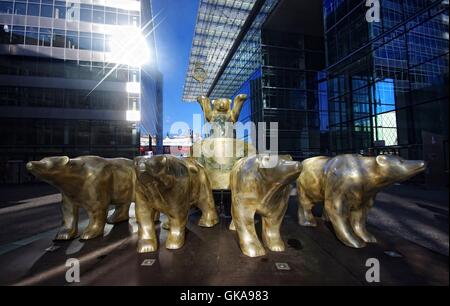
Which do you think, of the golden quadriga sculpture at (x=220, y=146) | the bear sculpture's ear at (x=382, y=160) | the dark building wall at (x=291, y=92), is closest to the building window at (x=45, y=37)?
the dark building wall at (x=291, y=92)

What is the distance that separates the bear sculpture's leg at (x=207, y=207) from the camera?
4855 millimetres

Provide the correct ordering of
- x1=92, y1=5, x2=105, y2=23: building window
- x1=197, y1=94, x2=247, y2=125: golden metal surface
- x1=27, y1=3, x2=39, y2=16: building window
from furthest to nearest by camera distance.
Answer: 1. x1=92, y1=5, x2=105, y2=23: building window
2. x1=27, y1=3, x2=39, y2=16: building window
3. x1=197, y1=94, x2=247, y2=125: golden metal surface

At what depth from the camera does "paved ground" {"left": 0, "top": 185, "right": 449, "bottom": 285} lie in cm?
273

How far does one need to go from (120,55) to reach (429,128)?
86.7 ft

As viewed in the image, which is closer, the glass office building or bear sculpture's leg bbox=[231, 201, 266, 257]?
bear sculpture's leg bbox=[231, 201, 266, 257]

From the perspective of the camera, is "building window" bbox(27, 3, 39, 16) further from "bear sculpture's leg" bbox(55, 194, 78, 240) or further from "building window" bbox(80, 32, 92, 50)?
"bear sculpture's leg" bbox(55, 194, 78, 240)

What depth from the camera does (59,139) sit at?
69.7 feet

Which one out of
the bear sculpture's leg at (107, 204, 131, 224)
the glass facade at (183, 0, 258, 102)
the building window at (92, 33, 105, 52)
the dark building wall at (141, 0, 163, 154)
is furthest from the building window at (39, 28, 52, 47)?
the bear sculpture's leg at (107, 204, 131, 224)

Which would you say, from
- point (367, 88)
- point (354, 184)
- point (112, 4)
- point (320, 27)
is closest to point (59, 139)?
point (112, 4)

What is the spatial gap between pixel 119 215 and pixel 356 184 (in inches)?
195

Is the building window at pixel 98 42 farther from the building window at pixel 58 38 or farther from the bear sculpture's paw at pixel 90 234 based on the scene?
the bear sculpture's paw at pixel 90 234

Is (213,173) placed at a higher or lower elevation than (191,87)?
lower

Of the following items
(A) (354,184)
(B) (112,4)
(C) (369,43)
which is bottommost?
(A) (354,184)

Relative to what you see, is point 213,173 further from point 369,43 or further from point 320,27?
point 320,27
